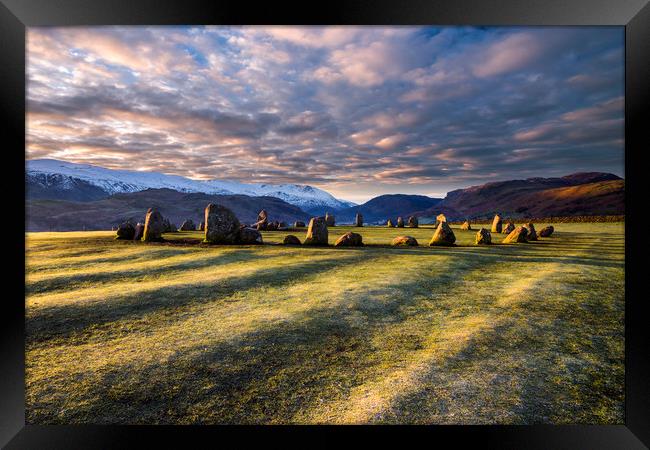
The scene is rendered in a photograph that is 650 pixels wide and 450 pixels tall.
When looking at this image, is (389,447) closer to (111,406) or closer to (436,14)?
(111,406)

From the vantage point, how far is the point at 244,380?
2820mm

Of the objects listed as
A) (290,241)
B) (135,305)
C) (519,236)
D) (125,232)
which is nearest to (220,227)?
(290,241)

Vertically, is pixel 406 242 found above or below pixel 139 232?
below

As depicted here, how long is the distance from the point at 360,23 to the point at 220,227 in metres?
10.7

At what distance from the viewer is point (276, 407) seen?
8.23 feet

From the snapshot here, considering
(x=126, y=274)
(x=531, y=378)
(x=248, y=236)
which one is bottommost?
(x=531, y=378)

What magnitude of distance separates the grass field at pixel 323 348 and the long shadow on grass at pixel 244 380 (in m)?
0.01

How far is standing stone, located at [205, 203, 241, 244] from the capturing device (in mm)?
12102

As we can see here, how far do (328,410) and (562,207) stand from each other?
63.7 m

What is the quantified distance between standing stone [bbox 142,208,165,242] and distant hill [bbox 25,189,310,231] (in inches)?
81.9

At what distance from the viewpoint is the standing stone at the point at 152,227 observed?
12375 millimetres

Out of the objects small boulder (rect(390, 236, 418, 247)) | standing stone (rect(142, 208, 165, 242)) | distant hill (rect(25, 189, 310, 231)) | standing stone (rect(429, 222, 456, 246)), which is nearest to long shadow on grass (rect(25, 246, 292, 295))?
standing stone (rect(142, 208, 165, 242))

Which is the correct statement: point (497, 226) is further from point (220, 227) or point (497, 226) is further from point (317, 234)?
point (220, 227)

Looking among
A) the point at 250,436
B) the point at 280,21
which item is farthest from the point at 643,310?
the point at 280,21
